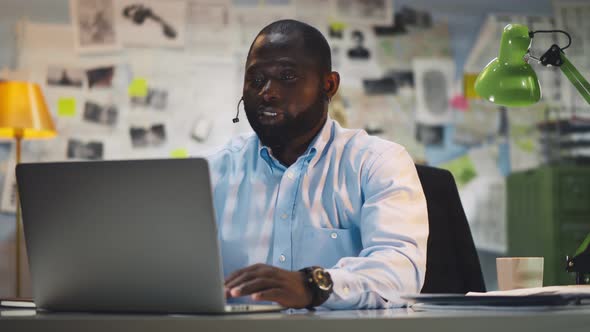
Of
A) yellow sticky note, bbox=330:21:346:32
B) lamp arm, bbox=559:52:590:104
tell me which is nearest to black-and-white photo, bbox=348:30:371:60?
yellow sticky note, bbox=330:21:346:32

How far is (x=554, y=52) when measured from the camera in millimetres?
1295

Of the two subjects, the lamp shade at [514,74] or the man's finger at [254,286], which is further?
the lamp shade at [514,74]

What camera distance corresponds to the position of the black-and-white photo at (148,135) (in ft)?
11.6

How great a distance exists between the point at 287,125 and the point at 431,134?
7.53 ft

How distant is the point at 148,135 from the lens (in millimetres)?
3541

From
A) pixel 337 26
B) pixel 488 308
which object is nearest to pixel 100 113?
pixel 337 26

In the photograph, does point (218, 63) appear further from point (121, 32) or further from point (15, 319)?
point (15, 319)

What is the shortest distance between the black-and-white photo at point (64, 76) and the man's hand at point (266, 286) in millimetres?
2842

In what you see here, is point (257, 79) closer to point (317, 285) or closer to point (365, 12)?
point (317, 285)

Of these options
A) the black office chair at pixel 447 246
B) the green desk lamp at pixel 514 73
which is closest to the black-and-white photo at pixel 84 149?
the black office chair at pixel 447 246

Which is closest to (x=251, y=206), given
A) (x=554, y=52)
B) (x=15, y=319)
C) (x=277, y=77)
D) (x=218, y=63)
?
(x=277, y=77)

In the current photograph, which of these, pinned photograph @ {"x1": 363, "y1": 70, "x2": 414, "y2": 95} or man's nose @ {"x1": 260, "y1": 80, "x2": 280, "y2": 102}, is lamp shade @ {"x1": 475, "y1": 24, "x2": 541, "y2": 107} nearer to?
man's nose @ {"x1": 260, "y1": 80, "x2": 280, "y2": 102}

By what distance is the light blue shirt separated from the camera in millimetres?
1258

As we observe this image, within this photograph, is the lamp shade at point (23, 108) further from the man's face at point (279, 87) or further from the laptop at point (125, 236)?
the laptop at point (125, 236)
